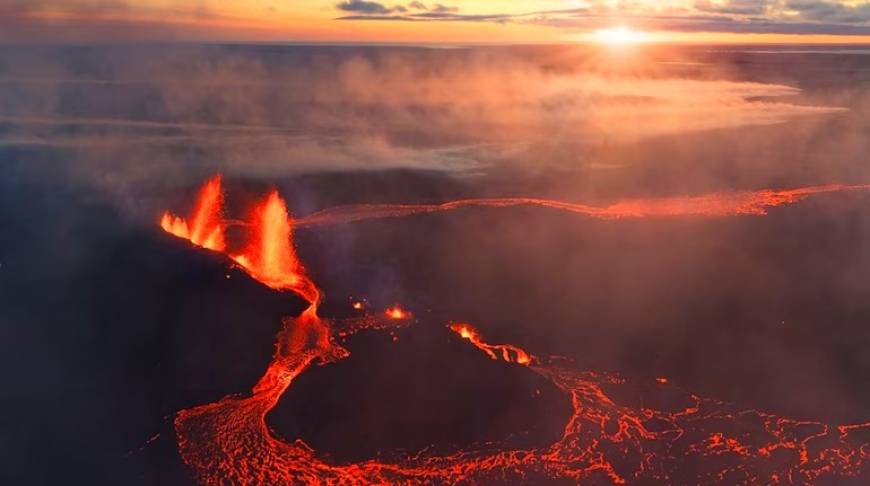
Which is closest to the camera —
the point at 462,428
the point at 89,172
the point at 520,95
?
the point at 462,428

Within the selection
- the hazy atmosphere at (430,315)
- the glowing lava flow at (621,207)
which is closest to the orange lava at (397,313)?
the hazy atmosphere at (430,315)

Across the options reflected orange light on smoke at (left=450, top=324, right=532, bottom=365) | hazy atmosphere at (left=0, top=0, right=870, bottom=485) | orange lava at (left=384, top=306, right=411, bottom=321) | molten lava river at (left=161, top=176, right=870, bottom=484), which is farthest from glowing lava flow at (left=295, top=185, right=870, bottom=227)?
molten lava river at (left=161, top=176, right=870, bottom=484)

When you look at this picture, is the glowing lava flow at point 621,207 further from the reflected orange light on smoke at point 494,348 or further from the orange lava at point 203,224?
the reflected orange light on smoke at point 494,348

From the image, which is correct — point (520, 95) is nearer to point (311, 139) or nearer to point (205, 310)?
point (311, 139)

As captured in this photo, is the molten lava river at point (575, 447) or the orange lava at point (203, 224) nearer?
the molten lava river at point (575, 447)

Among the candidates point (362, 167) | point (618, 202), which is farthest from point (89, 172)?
point (618, 202)

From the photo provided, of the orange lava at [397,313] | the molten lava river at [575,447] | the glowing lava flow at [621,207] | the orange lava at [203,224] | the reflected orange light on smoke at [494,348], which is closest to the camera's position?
the molten lava river at [575,447]

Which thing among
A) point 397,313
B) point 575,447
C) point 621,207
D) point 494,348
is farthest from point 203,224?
point 621,207
